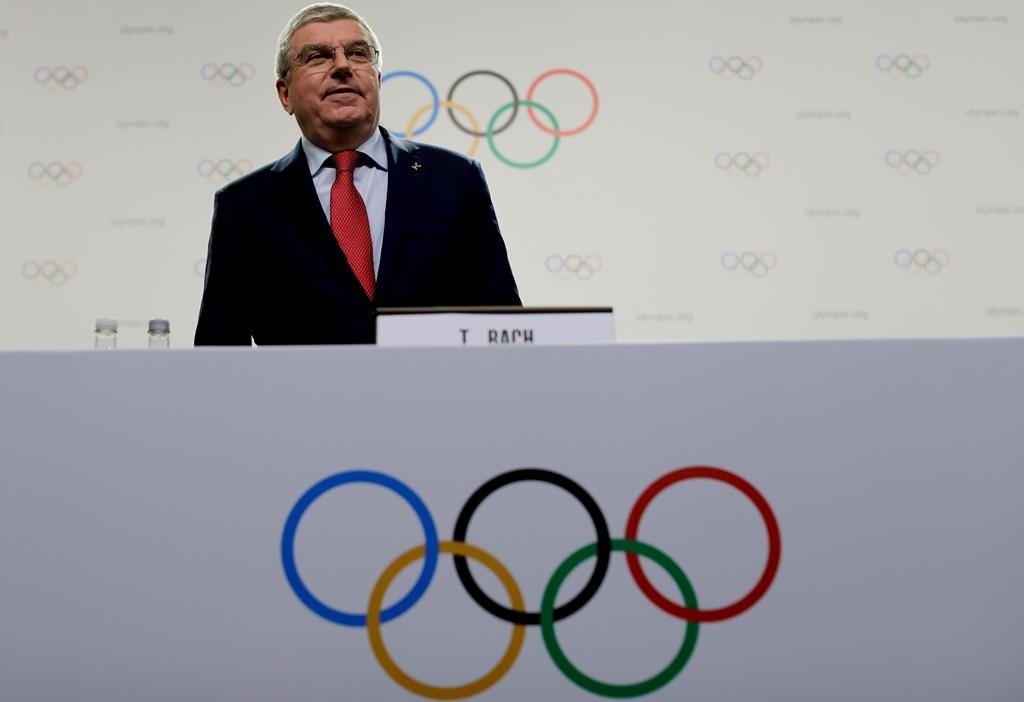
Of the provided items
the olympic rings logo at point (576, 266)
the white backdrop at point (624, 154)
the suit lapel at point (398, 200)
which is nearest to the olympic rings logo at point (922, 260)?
the white backdrop at point (624, 154)

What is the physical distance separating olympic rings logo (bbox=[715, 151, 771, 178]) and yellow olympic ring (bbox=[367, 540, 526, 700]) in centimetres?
234

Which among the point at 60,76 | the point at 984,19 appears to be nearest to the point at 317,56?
the point at 60,76

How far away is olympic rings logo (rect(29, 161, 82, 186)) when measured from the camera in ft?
10.0

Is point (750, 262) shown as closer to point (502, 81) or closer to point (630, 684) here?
point (502, 81)

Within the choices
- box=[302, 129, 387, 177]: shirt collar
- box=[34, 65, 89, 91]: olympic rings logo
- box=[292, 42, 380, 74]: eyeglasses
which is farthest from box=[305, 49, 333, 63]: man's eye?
box=[34, 65, 89, 91]: olympic rings logo

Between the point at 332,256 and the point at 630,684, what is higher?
the point at 332,256

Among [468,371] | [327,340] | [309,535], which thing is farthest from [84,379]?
[327,340]

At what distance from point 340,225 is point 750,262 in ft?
5.90

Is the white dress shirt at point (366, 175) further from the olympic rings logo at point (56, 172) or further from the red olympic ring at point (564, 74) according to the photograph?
the olympic rings logo at point (56, 172)

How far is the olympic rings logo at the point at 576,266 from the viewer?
3.03 metres

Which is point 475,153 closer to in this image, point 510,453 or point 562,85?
point 562,85

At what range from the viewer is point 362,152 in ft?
5.45

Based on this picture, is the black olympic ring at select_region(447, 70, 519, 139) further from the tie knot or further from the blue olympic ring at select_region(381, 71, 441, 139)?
the tie knot

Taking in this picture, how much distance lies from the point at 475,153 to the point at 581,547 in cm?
224
